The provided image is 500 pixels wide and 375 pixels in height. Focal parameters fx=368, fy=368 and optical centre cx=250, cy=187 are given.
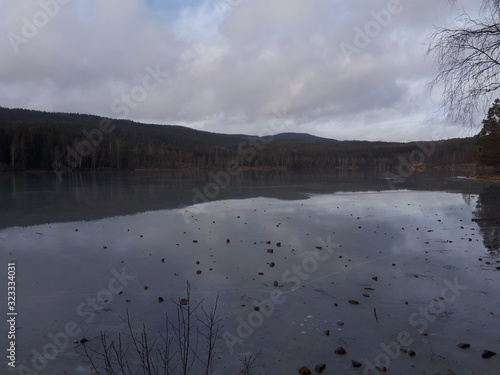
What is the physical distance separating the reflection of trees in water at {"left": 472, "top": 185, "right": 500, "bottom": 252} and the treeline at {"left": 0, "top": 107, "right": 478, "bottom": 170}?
182ft

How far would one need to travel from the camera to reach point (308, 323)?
476 centimetres

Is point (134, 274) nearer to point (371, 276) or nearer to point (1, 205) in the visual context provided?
point (371, 276)

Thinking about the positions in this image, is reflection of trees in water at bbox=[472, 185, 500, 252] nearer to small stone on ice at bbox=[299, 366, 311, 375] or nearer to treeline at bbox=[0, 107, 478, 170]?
small stone on ice at bbox=[299, 366, 311, 375]

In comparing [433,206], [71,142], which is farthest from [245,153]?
[433,206]

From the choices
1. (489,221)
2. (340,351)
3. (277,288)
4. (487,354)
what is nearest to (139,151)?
(489,221)

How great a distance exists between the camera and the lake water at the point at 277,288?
403 centimetres

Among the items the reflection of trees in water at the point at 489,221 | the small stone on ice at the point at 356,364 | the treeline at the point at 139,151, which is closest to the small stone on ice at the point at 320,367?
the small stone on ice at the point at 356,364

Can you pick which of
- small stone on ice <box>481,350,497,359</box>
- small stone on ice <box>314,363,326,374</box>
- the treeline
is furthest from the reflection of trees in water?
the treeline

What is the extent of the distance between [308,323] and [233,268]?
2.66 metres

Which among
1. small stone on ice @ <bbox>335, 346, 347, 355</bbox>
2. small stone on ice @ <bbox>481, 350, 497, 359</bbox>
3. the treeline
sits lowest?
small stone on ice @ <bbox>335, 346, 347, 355</bbox>

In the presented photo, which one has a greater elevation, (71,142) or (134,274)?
(71,142)

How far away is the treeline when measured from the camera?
68.3 meters

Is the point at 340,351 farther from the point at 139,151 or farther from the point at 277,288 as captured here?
the point at 139,151

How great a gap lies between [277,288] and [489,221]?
32.1 ft
